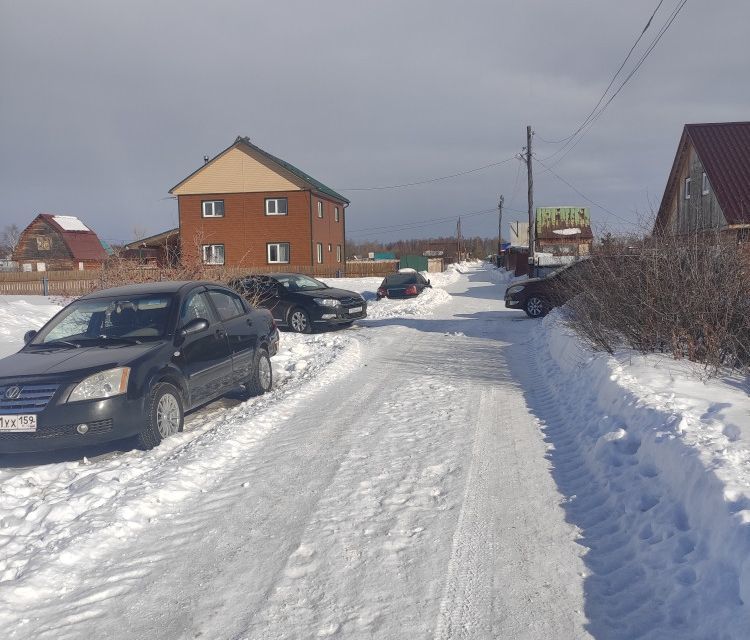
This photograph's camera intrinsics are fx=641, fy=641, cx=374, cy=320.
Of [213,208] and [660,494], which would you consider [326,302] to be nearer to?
[660,494]

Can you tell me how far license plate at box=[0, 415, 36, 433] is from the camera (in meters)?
5.49

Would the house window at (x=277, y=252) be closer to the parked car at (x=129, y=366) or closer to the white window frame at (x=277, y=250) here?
the white window frame at (x=277, y=250)

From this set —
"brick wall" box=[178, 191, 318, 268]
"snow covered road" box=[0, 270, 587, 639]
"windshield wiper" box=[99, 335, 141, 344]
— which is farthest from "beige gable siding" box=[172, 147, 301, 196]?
"snow covered road" box=[0, 270, 587, 639]

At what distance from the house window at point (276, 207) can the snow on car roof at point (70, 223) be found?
101 ft

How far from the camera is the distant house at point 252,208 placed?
132 ft

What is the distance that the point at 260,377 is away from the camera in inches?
338

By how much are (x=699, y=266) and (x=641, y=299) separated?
0.80 metres

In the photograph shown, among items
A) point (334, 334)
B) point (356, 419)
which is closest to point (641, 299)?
point (356, 419)

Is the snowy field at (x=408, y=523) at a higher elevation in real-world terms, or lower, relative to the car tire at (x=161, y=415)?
lower

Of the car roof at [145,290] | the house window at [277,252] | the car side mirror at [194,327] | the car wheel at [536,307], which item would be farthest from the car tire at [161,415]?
the house window at [277,252]

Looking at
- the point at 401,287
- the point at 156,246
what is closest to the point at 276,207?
the point at 156,246

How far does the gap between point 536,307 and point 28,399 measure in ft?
47.7

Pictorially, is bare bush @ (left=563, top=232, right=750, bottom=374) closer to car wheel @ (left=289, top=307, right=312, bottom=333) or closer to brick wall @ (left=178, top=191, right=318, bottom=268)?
car wheel @ (left=289, top=307, right=312, bottom=333)

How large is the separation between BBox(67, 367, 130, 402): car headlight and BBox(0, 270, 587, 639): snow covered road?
2.14ft
